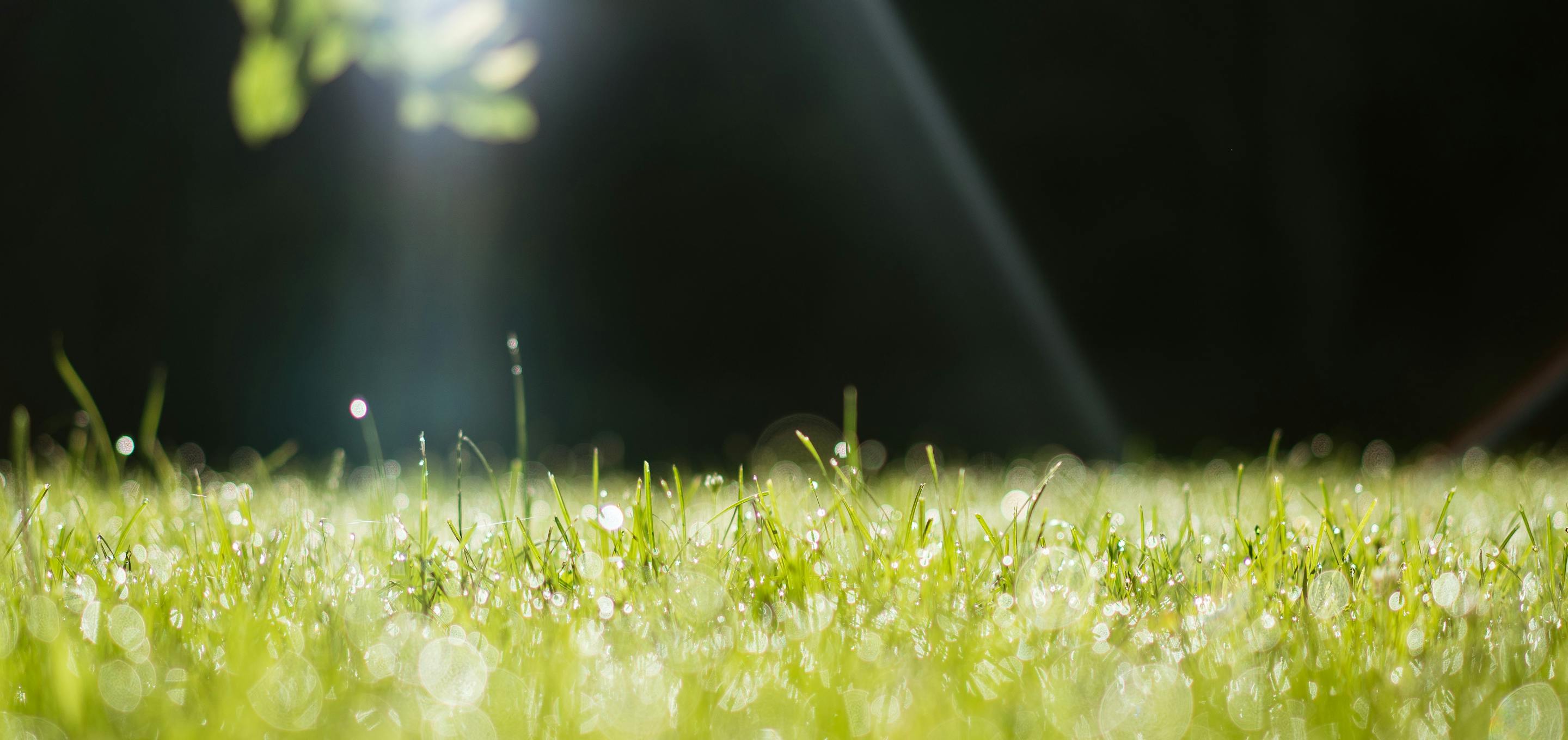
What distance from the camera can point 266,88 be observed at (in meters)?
1.36

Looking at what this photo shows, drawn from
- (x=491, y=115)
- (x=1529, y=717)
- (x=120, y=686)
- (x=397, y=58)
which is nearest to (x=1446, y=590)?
(x=1529, y=717)

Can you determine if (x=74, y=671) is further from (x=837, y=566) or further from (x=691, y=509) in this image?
(x=691, y=509)

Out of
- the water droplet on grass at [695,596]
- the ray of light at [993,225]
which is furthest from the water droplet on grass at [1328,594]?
the ray of light at [993,225]

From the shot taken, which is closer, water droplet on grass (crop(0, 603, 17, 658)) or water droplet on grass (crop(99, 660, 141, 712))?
water droplet on grass (crop(99, 660, 141, 712))

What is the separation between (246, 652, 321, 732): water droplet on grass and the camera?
66cm

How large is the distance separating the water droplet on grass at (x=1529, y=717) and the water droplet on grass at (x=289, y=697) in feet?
2.59

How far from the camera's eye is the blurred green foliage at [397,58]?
4.49 feet

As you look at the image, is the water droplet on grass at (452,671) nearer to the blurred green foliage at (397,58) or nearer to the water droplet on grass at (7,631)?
the water droplet on grass at (7,631)

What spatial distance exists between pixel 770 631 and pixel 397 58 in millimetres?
1134

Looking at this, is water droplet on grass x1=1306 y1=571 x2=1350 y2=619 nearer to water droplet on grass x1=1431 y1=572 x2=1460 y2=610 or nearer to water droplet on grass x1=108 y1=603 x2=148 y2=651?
water droplet on grass x1=1431 y1=572 x2=1460 y2=610

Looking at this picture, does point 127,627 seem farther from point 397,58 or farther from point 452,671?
point 397,58

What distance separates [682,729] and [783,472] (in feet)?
6.77

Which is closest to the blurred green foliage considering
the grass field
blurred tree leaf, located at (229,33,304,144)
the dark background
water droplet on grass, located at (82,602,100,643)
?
blurred tree leaf, located at (229,33,304,144)

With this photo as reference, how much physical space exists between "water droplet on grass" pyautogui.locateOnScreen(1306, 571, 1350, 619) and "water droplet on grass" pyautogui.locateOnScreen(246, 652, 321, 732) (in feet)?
2.89
